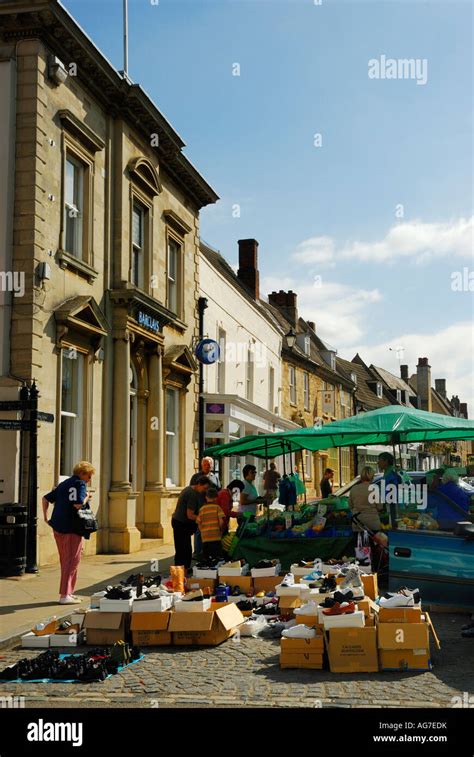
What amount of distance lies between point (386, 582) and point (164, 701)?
19.3ft

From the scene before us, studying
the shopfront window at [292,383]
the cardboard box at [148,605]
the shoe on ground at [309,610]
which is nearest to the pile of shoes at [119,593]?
the cardboard box at [148,605]

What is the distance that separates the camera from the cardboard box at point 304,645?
23.6 ft

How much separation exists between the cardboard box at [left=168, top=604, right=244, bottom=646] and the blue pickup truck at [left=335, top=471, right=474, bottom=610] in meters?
2.48

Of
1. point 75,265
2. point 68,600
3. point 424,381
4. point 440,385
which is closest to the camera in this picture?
point 68,600

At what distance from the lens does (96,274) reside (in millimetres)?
16156

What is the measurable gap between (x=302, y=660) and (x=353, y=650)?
0.46 meters

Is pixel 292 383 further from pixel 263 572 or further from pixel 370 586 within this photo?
pixel 370 586

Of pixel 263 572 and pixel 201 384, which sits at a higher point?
pixel 201 384

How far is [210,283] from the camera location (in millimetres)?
25188
